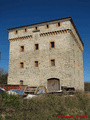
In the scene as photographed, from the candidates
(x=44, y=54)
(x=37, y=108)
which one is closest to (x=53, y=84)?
(x=44, y=54)

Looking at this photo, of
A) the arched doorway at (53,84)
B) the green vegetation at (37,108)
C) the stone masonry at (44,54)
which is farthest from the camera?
the stone masonry at (44,54)

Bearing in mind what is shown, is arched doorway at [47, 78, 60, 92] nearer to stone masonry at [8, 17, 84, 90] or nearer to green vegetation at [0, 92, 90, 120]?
stone masonry at [8, 17, 84, 90]

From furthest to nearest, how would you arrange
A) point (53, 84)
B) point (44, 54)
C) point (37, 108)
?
point (44, 54) < point (53, 84) < point (37, 108)

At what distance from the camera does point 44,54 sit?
19719 mm

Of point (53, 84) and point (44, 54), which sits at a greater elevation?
point (44, 54)

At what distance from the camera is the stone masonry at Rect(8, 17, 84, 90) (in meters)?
18.4

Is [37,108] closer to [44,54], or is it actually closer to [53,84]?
[53,84]

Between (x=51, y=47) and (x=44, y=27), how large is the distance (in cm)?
341

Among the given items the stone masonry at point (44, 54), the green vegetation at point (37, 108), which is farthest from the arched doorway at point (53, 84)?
the green vegetation at point (37, 108)

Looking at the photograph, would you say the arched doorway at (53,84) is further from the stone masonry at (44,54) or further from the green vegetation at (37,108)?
the green vegetation at (37,108)

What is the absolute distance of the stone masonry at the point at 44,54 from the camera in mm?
18406

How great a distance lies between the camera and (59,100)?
767 cm

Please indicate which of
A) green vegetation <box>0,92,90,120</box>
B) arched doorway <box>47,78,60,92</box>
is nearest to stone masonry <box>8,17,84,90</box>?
arched doorway <box>47,78,60,92</box>

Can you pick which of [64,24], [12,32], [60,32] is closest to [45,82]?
[60,32]
